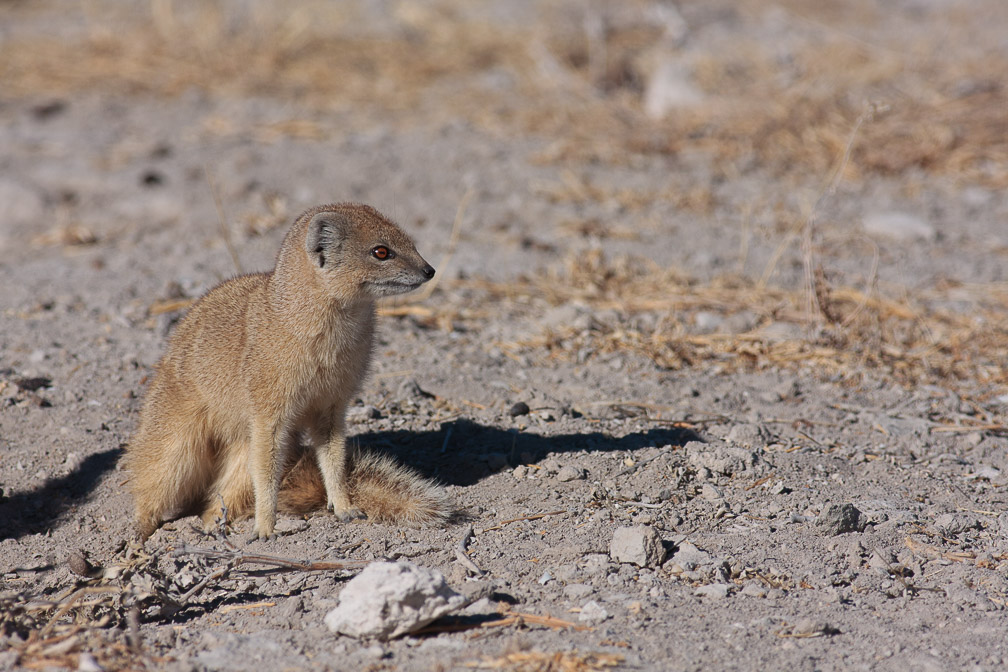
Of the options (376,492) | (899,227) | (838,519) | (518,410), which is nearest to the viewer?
(838,519)

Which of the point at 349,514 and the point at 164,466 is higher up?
the point at 164,466

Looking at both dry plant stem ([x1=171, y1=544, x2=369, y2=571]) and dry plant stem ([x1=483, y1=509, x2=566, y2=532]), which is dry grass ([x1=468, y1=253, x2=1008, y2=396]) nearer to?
dry plant stem ([x1=483, y1=509, x2=566, y2=532])

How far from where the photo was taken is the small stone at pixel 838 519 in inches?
129

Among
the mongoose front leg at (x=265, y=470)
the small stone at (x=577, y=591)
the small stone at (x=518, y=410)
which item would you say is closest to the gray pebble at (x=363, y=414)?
the small stone at (x=518, y=410)

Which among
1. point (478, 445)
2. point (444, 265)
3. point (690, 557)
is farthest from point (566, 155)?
point (690, 557)

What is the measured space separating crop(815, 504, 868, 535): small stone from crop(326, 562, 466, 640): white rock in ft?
4.49

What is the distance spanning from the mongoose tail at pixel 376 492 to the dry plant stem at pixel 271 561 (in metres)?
0.35

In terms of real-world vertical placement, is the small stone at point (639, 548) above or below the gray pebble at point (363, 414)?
below

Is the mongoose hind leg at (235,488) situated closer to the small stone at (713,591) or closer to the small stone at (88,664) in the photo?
the small stone at (88,664)

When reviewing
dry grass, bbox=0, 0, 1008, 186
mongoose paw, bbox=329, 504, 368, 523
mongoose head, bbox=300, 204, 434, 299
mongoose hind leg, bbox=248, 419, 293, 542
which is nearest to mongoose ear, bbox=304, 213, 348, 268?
mongoose head, bbox=300, 204, 434, 299

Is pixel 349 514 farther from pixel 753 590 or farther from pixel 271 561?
pixel 753 590

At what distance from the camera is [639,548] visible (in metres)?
3.07

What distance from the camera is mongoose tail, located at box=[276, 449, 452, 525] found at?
11.1 ft

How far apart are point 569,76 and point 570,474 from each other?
20.7 ft
